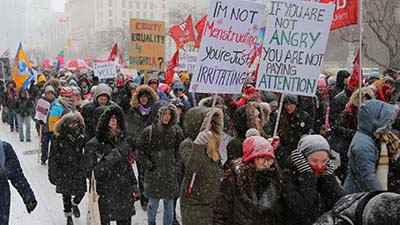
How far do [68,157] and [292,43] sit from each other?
3.43 m

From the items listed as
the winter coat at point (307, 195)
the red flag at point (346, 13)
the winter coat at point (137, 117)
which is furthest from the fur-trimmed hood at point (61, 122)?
→ the winter coat at point (307, 195)

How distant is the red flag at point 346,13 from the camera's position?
19.6 ft

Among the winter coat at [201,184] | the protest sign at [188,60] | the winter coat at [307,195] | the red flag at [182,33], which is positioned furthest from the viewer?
the protest sign at [188,60]

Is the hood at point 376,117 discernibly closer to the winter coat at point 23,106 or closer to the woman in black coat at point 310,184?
the woman in black coat at point 310,184

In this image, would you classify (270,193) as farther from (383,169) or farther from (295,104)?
(295,104)

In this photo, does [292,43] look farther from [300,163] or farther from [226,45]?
[300,163]

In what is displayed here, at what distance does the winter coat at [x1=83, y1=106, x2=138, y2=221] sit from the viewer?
5.01 m

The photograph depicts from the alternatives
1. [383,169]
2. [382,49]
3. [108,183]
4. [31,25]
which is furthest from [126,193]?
[31,25]

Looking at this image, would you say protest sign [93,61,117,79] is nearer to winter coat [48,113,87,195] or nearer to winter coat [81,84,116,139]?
winter coat [81,84,116,139]

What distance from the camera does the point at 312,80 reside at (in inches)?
186

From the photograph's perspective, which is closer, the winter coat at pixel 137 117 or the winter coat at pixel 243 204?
the winter coat at pixel 243 204

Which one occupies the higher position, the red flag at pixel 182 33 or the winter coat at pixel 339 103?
the red flag at pixel 182 33

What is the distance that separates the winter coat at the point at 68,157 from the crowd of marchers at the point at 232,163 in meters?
0.01

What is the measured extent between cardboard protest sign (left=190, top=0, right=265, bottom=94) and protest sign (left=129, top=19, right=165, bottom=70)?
15.0 ft
